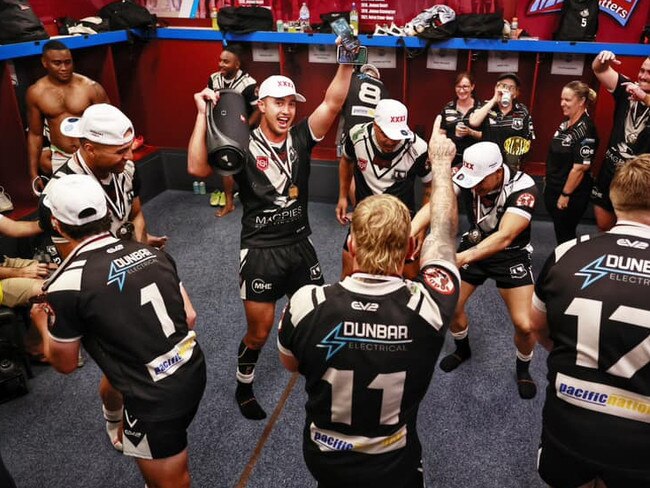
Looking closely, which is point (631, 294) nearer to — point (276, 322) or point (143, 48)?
point (276, 322)

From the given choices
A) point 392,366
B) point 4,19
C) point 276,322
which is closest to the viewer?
point 392,366

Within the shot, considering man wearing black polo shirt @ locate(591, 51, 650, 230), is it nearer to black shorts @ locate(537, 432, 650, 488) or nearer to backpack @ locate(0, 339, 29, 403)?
black shorts @ locate(537, 432, 650, 488)

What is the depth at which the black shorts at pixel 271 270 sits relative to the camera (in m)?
3.16

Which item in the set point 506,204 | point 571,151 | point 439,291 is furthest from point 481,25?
point 439,291

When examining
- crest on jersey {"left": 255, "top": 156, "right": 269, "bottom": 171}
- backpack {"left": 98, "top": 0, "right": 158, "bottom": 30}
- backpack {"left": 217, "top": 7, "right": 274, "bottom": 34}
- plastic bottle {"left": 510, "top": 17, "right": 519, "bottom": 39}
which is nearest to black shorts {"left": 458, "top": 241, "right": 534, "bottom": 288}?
crest on jersey {"left": 255, "top": 156, "right": 269, "bottom": 171}

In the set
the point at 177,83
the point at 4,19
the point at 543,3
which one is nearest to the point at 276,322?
the point at 4,19

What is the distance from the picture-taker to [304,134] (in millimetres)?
3271

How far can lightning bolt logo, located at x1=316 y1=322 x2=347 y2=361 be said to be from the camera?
172cm

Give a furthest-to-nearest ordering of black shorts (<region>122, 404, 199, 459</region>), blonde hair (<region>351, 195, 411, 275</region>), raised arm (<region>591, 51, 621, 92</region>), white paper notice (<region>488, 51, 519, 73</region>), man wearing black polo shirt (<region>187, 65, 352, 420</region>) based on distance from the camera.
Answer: white paper notice (<region>488, 51, 519, 73</region>) < raised arm (<region>591, 51, 621, 92</region>) < man wearing black polo shirt (<region>187, 65, 352, 420</region>) < black shorts (<region>122, 404, 199, 459</region>) < blonde hair (<region>351, 195, 411, 275</region>)

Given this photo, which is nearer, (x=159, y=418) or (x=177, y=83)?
(x=159, y=418)

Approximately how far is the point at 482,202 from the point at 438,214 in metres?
1.48

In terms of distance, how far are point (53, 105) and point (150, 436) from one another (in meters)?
3.62

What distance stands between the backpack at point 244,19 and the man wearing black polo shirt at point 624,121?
337cm

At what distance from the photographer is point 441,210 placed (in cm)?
202
